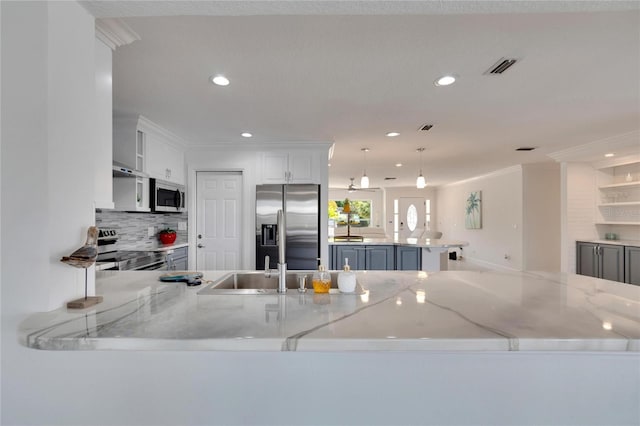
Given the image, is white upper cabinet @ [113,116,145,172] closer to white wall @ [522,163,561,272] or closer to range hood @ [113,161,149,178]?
range hood @ [113,161,149,178]

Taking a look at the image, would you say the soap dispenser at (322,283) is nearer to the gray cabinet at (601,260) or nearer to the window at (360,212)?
the gray cabinet at (601,260)

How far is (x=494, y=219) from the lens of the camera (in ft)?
23.2

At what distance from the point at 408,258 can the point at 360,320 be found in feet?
12.0

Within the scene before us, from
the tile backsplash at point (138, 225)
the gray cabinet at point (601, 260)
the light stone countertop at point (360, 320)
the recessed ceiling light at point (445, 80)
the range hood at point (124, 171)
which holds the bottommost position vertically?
the gray cabinet at point (601, 260)

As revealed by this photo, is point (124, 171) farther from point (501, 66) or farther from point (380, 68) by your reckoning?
point (501, 66)

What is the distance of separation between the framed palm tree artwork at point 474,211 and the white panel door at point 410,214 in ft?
6.21

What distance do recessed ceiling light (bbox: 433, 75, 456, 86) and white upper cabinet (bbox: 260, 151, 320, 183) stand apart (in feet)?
6.92

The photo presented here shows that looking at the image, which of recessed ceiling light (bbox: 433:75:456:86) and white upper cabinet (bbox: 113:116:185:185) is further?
white upper cabinet (bbox: 113:116:185:185)

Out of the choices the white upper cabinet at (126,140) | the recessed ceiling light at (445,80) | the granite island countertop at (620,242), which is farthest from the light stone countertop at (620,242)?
the white upper cabinet at (126,140)

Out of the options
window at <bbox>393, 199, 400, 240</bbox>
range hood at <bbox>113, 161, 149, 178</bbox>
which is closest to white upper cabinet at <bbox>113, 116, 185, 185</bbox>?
range hood at <bbox>113, 161, 149, 178</bbox>

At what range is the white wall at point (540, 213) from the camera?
5.96 meters


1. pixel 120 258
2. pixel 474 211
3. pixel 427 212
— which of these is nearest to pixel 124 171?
pixel 120 258

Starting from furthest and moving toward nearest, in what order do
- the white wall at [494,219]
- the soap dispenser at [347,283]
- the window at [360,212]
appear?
the window at [360,212], the white wall at [494,219], the soap dispenser at [347,283]

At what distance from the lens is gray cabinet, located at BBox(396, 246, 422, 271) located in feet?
14.4
